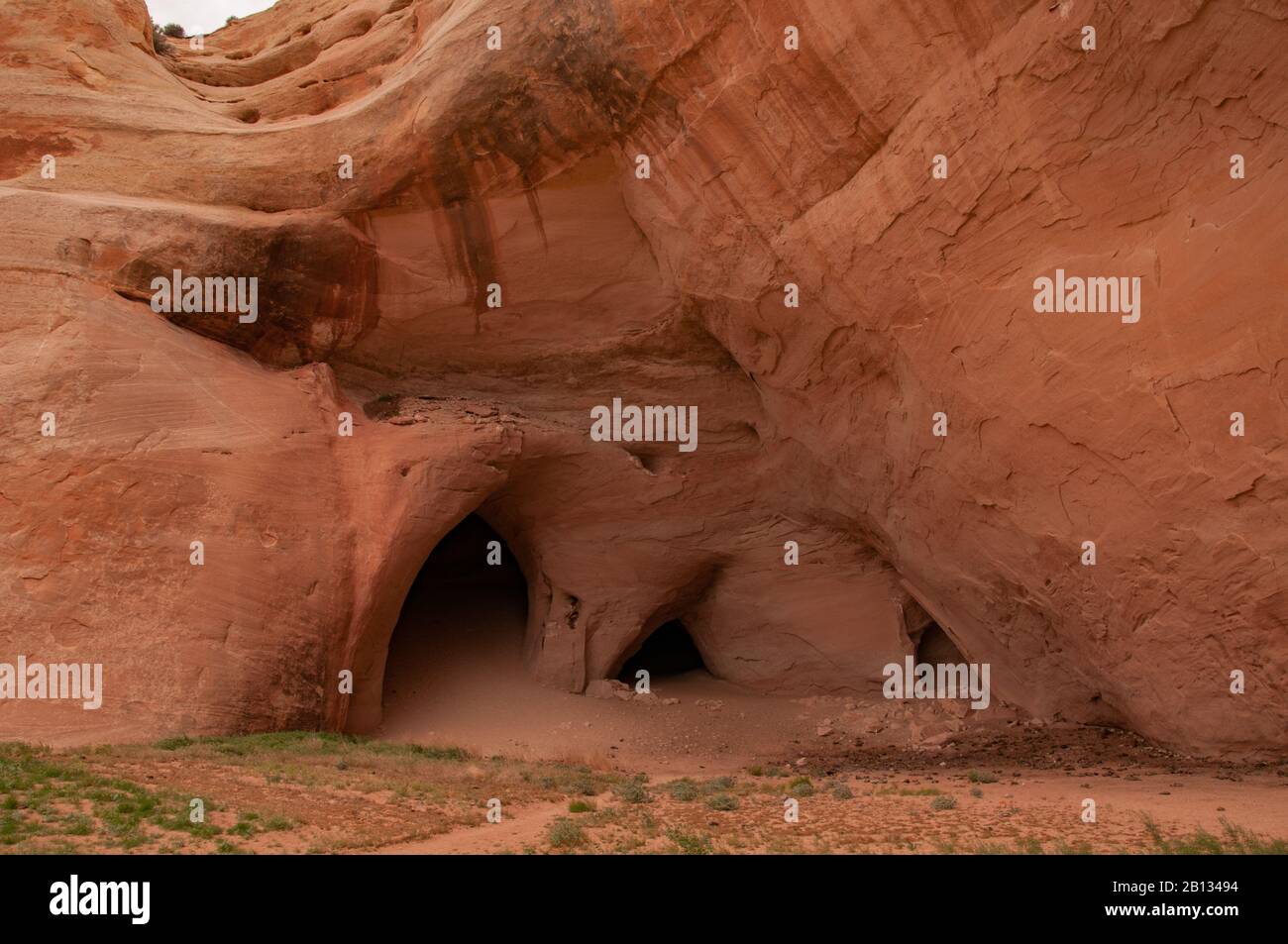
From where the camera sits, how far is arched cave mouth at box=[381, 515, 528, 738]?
14.3m

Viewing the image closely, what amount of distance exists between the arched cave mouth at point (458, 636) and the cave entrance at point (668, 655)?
6.55 feet

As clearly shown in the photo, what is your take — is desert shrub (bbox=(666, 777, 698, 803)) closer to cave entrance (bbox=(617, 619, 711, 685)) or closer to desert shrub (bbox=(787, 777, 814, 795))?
desert shrub (bbox=(787, 777, 814, 795))

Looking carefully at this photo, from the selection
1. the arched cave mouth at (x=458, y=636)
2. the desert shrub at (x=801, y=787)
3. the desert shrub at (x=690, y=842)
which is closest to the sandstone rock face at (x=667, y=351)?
the arched cave mouth at (x=458, y=636)

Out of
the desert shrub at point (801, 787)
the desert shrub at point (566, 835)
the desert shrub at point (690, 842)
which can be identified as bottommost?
the desert shrub at point (801, 787)

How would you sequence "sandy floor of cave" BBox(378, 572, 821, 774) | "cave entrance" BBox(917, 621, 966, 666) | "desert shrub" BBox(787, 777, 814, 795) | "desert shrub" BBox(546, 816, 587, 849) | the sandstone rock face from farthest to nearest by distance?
"cave entrance" BBox(917, 621, 966, 666) → "sandy floor of cave" BBox(378, 572, 821, 774) → the sandstone rock face → "desert shrub" BBox(787, 777, 814, 795) → "desert shrub" BBox(546, 816, 587, 849)

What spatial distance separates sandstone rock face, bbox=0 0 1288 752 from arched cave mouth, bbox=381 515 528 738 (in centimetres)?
79

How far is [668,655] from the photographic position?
58.0ft

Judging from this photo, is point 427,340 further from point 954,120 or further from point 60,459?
point 954,120

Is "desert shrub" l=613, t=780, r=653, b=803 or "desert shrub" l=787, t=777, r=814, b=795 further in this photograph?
"desert shrub" l=787, t=777, r=814, b=795

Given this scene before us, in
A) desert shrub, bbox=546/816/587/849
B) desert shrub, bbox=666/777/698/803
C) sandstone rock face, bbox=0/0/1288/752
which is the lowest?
desert shrub, bbox=666/777/698/803

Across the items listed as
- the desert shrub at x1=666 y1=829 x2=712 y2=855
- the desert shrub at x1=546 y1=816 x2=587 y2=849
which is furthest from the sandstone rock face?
the desert shrub at x1=666 y1=829 x2=712 y2=855

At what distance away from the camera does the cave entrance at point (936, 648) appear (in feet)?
50.6

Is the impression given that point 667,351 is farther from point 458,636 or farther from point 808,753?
point 808,753

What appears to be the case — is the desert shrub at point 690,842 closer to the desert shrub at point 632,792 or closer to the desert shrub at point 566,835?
the desert shrub at point 566,835
